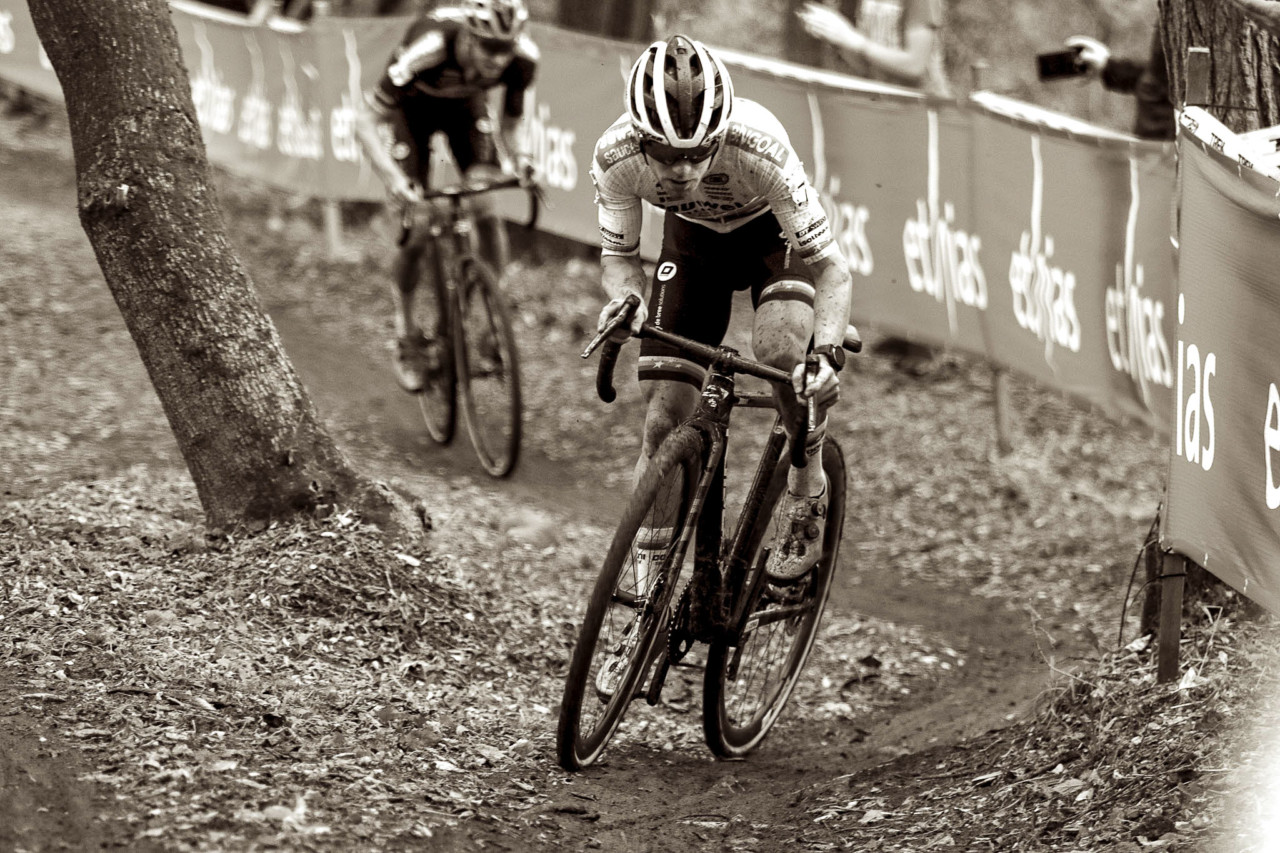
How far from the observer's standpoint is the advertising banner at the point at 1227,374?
381 centimetres

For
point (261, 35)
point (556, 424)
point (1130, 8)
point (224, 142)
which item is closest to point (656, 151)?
point (556, 424)

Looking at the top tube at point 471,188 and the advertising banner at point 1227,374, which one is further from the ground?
the advertising banner at point 1227,374

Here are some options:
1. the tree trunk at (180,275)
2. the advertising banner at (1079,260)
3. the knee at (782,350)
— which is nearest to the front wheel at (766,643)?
the knee at (782,350)

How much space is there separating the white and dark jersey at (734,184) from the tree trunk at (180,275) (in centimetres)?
157

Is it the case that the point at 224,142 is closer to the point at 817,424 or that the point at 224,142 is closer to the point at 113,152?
the point at 113,152

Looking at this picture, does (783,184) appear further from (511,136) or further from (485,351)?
(511,136)

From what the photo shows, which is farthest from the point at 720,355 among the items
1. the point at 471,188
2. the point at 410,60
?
the point at 410,60

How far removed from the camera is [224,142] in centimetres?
1379

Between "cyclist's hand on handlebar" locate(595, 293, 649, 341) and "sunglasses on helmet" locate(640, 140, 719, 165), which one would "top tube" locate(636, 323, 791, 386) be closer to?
"cyclist's hand on handlebar" locate(595, 293, 649, 341)

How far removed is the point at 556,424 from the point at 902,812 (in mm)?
5344

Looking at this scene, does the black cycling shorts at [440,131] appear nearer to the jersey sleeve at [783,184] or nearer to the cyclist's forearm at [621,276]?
the cyclist's forearm at [621,276]

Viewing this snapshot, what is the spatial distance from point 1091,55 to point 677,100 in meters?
4.46

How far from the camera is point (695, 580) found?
4.63 meters

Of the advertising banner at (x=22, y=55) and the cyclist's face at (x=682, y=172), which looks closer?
the cyclist's face at (x=682, y=172)
